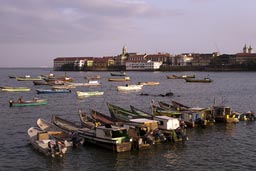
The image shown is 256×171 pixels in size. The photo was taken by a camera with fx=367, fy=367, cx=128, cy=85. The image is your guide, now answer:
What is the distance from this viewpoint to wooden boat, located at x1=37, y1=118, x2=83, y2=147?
2730 centimetres

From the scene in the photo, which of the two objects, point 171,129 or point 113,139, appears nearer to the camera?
point 113,139

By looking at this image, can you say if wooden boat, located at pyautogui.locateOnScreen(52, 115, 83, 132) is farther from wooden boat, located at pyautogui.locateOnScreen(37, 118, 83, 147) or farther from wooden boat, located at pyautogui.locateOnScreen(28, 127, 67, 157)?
wooden boat, located at pyautogui.locateOnScreen(28, 127, 67, 157)

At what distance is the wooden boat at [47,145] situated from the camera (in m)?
24.7

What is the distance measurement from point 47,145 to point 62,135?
3442 mm

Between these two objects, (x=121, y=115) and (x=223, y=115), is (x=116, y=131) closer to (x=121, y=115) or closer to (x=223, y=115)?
(x=121, y=115)

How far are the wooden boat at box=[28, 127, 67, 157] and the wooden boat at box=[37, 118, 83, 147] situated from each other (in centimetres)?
117

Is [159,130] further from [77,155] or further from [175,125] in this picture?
[77,155]

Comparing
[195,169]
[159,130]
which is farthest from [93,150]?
[195,169]

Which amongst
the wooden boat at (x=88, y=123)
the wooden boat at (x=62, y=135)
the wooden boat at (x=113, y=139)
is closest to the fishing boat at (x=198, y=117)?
the wooden boat at (x=88, y=123)

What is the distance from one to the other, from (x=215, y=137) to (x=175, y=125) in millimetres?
4012

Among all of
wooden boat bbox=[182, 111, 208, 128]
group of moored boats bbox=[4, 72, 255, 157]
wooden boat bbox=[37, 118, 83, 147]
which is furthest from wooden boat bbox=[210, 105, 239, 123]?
wooden boat bbox=[37, 118, 83, 147]

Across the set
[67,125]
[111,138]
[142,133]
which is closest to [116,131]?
[111,138]

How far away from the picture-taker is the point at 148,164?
23.4 metres

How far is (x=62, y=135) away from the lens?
28922 millimetres
